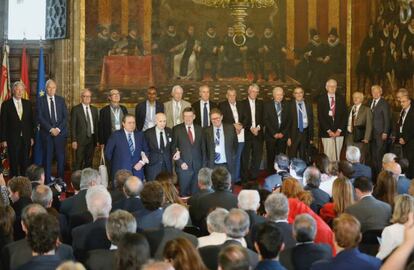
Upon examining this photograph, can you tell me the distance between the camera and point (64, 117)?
16250 mm

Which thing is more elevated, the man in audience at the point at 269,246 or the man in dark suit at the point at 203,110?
the man in dark suit at the point at 203,110

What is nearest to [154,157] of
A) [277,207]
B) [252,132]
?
[252,132]

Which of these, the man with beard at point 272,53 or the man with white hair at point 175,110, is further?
the man with beard at point 272,53

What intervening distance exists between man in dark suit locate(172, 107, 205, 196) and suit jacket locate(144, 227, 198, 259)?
23.1 ft

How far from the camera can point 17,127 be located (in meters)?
16.0

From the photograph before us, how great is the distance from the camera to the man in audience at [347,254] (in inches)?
254

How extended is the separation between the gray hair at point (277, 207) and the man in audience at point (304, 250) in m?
0.83

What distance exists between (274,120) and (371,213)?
825cm

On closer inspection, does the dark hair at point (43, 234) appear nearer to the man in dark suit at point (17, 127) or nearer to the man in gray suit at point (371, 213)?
the man in gray suit at point (371, 213)

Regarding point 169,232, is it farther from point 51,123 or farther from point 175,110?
point 175,110

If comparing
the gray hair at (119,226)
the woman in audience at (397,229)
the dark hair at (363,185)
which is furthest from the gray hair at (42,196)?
the woman in audience at (397,229)

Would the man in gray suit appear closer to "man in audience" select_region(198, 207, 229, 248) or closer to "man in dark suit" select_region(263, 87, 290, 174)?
"man in audience" select_region(198, 207, 229, 248)

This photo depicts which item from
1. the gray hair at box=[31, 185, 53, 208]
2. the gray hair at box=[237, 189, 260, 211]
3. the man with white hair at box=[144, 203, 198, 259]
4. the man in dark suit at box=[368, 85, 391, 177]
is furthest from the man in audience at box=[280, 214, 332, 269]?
the man in dark suit at box=[368, 85, 391, 177]

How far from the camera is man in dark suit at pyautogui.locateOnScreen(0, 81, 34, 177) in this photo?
15.9 m
